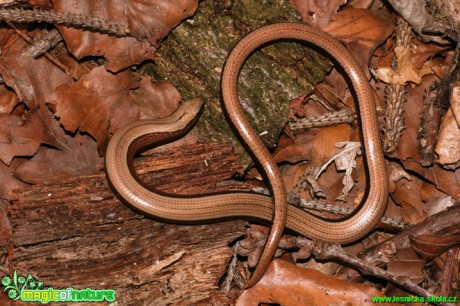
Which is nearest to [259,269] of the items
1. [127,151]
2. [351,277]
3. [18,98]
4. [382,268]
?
[351,277]

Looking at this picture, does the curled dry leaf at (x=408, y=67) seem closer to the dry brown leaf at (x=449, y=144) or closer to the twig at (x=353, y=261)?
the dry brown leaf at (x=449, y=144)

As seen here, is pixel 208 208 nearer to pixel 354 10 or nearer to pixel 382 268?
pixel 382 268

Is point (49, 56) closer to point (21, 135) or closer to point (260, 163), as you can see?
point (21, 135)

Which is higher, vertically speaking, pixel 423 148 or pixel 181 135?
pixel 423 148

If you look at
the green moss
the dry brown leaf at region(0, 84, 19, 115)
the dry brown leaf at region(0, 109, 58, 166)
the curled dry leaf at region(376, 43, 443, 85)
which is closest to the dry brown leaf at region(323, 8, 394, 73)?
the curled dry leaf at region(376, 43, 443, 85)

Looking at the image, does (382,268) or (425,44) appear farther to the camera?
(425,44)

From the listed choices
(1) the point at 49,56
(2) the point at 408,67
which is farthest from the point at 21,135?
(2) the point at 408,67
